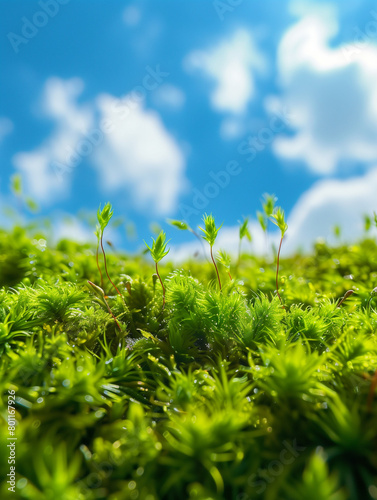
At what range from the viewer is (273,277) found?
291 centimetres

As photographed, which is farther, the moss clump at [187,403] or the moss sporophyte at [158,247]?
the moss sporophyte at [158,247]

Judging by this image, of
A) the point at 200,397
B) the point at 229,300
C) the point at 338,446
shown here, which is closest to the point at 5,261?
the point at 229,300

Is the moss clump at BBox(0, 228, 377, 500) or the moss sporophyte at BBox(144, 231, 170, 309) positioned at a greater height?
the moss sporophyte at BBox(144, 231, 170, 309)

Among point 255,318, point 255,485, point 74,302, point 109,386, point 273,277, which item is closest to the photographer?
point 255,485

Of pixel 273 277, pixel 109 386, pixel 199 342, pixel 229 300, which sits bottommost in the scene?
pixel 109 386

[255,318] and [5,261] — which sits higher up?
[5,261]

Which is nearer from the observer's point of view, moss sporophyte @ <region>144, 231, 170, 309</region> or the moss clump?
the moss clump

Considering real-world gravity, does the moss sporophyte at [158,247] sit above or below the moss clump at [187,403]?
above

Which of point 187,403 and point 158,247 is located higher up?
point 158,247

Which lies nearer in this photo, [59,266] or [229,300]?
[229,300]

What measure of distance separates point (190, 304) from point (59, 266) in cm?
143

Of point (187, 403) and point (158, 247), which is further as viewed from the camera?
point (158, 247)

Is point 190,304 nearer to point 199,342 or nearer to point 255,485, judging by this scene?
point 199,342

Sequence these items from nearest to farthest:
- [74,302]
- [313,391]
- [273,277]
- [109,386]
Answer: [313,391]
[109,386]
[74,302]
[273,277]
